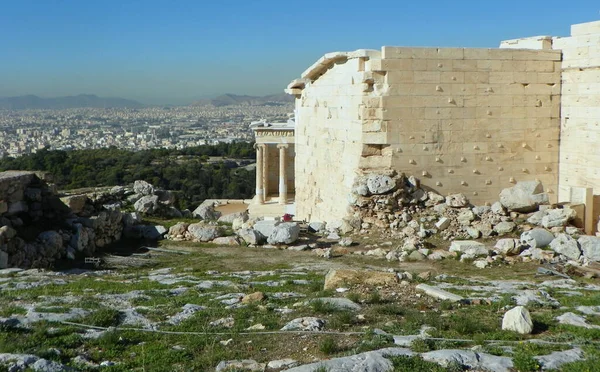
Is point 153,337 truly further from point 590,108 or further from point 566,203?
point 590,108

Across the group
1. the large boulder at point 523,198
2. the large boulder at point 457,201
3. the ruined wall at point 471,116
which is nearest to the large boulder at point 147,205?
the ruined wall at point 471,116

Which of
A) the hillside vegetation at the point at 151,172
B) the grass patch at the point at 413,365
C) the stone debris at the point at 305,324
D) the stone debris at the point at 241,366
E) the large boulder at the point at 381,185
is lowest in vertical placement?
the hillside vegetation at the point at 151,172

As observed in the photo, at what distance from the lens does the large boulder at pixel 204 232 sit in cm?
1516

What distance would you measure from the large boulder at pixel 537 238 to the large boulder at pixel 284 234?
4781mm

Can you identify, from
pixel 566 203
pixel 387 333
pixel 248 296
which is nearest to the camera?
pixel 387 333

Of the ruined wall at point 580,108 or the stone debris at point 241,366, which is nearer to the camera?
the stone debris at point 241,366

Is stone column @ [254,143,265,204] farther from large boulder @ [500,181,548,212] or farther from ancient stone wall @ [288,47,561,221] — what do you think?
large boulder @ [500,181,548,212]

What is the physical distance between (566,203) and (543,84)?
9.91 feet

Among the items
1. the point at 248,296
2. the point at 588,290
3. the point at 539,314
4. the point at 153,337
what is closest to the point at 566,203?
the point at 588,290

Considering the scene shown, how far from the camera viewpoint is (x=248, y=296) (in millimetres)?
8508

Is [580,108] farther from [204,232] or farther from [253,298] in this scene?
[253,298]

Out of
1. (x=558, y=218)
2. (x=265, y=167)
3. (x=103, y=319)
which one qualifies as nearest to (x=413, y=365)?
(x=103, y=319)

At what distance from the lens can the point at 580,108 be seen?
14930 mm

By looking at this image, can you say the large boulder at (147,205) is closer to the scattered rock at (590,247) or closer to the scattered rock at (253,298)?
the scattered rock at (253,298)
